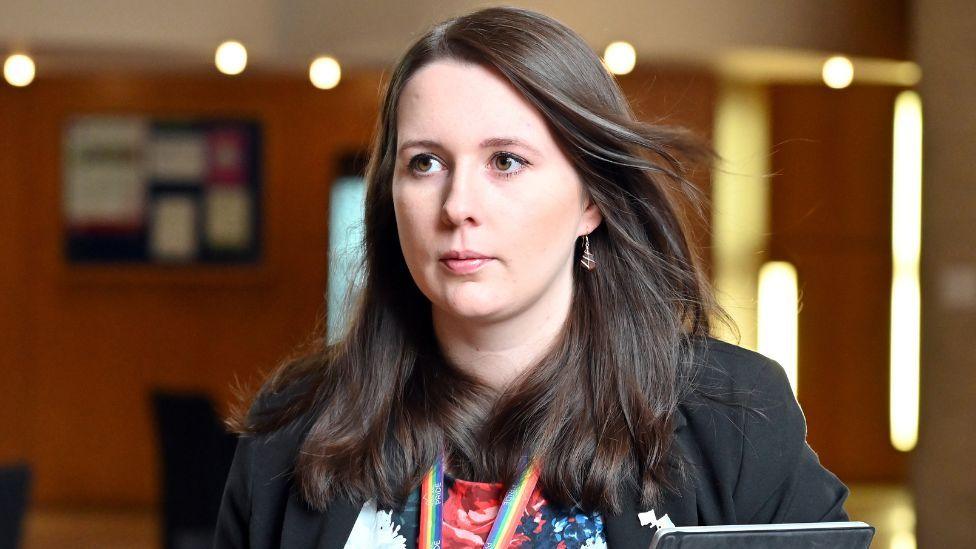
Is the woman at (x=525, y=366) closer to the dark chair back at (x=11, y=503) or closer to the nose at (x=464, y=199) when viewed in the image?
the nose at (x=464, y=199)

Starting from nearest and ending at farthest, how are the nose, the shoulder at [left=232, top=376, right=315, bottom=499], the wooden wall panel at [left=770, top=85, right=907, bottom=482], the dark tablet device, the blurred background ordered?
the dark tablet device < the nose < the shoulder at [left=232, top=376, right=315, bottom=499] < the blurred background < the wooden wall panel at [left=770, top=85, right=907, bottom=482]

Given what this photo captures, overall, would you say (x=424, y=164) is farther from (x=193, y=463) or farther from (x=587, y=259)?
(x=193, y=463)

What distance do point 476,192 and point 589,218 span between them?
0.26 meters

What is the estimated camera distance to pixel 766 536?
1203 millimetres

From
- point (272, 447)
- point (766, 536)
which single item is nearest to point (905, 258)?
point (272, 447)

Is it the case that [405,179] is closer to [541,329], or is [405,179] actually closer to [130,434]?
[541,329]

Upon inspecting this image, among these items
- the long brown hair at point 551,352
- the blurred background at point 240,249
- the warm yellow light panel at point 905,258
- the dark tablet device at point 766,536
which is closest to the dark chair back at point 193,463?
the blurred background at point 240,249

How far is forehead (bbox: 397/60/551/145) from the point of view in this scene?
1617 millimetres

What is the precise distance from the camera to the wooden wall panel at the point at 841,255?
784 cm

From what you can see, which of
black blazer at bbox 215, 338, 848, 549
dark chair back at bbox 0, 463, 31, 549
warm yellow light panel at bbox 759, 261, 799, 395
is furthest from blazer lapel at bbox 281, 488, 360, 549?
warm yellow light panel at bbox 759, 261, 799, 395

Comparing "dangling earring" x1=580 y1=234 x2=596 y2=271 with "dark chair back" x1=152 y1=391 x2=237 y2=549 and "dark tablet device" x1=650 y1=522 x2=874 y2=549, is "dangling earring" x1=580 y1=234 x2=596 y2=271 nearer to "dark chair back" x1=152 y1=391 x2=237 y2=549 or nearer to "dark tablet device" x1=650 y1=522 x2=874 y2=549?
"dark tablet device" x1=650 y1=522 x2=874 y2=549

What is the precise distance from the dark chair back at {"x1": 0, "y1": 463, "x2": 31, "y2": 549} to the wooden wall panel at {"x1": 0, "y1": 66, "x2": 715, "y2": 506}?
202 inches

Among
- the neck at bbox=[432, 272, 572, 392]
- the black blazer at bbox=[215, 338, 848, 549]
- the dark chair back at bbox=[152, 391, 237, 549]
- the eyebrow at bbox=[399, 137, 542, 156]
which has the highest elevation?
the eyebrow at bbox=[399, 137, 542, 156]

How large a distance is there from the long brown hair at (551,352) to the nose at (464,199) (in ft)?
0.44
